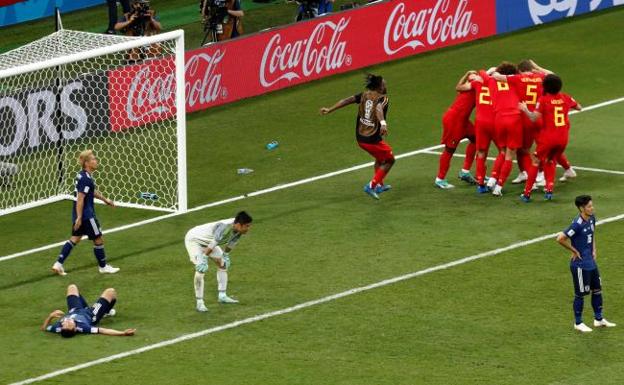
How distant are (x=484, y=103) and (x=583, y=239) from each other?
656 centimetres

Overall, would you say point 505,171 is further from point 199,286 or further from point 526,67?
point 199,286

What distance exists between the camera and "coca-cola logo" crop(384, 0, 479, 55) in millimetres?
33906

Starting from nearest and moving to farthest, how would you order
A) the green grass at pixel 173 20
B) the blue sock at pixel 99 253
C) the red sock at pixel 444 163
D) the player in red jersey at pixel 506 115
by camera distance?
the blue sock at pixel 99 253, the player in red jersey at pixel 506 115, the red sock at pixel 444 163, the green grass at pixel 173 20

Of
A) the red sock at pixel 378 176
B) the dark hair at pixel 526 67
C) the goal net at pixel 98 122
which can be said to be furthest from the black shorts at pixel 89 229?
the dark hair at pixel 526 67

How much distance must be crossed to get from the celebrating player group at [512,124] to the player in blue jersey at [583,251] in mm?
5642

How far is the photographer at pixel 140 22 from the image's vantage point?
31336 millimetres

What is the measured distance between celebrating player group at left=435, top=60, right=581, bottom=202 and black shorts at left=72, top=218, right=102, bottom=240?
6.39 m

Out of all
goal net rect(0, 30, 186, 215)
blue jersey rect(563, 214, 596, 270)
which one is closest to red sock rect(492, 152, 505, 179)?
goal net rect(0, 30, 186, 215)

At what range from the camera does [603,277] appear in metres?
21.2

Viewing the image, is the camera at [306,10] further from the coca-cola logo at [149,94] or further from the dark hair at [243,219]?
the dark hair at [243,219]

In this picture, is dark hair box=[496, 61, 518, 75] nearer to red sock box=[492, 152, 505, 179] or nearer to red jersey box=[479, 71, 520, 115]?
red jersey box=[479, 71, 520, 115]

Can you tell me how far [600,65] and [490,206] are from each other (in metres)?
9.97

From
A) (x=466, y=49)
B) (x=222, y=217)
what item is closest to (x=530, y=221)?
(x=222, y=217)

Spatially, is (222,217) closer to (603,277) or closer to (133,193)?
(133,193)
